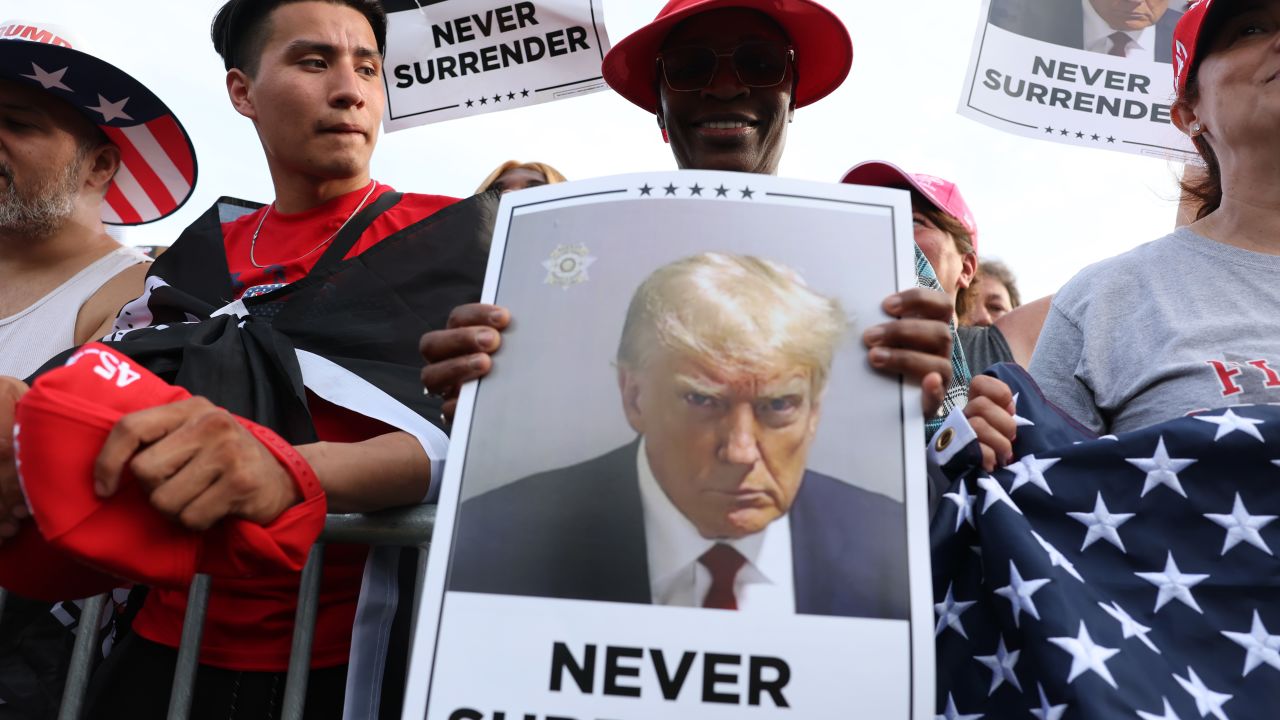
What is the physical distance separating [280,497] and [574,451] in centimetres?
41

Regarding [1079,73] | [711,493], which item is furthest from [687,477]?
[1079,73]

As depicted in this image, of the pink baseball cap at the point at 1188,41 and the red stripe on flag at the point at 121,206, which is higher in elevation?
the red stripe on flag at the point at 121,206

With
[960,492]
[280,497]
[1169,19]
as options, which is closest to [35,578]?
[280,497]

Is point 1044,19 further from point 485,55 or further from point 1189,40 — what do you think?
point 485,55

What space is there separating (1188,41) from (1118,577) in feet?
3.90

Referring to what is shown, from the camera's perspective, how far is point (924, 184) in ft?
11.0

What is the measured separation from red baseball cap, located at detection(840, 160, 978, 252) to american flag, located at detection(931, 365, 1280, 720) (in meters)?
1.55

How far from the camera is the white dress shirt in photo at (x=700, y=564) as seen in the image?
1.27m

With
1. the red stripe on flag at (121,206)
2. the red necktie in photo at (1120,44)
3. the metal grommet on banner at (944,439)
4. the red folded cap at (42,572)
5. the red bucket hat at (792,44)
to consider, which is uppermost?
the red necktie in photo at (1120,44)

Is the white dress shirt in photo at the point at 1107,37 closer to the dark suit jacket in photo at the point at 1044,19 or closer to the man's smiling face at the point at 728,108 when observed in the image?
the dark suit jacket in photo at the point at 1044,19

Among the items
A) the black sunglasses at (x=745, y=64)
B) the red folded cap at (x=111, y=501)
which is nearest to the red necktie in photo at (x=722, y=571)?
the red folded cap at (x=111, y=501)

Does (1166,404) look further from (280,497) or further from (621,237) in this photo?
(280,497)

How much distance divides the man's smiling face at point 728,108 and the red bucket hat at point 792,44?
37 millimetres

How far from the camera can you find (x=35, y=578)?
1.55m
